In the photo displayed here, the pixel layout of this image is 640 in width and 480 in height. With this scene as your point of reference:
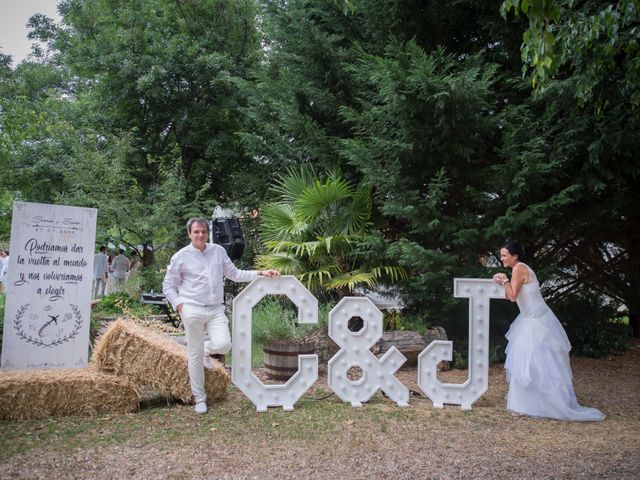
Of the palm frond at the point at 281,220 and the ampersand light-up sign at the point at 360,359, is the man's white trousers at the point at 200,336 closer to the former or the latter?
the ampersand light-up sign at the point at 360,359

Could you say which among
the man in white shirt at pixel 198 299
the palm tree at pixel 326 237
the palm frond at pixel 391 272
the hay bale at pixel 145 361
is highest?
the palm tree at pixel 326 237

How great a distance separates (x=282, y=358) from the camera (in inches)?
275

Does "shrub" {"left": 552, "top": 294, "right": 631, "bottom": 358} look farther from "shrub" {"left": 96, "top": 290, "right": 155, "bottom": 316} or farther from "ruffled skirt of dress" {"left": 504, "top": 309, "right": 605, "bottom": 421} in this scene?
A: "shrub" {"left": 96, "top": 290, "right": 155, "bottom": 316}

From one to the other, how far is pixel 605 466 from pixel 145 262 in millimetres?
13367

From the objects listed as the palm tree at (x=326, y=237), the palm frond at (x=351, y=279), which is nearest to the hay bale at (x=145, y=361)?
the palm frond at (x=351, y=279)

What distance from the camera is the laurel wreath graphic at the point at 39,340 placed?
5750 millimetres

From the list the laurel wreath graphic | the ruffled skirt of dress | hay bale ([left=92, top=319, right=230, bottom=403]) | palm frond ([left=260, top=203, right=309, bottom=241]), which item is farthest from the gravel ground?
palm frond ([left=260, top=203, right=309, bottom=241])

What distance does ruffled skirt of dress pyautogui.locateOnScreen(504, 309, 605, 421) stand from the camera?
5434 mm

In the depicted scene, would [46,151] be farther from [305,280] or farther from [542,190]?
[542,190]

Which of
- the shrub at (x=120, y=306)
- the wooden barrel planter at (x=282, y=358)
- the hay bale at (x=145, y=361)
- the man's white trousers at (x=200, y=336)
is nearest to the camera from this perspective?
the man's white trousers at (x=200, y=336)

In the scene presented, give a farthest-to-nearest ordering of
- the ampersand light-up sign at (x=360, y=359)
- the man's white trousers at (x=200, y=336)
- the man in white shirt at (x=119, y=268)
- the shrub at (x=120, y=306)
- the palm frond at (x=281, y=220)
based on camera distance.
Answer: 1. the man in white shirt at (x=119, y=268)
2. the shrub at (x=120, y=306)
3. the palm frond at (x=281, y=220)
4. the ampersand light-up sign at (x=360, y=359)
5. the man's white trousers at (x=200, y=336)

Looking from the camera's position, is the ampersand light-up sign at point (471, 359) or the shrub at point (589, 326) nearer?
the ampersand light-up sign at point (471, 359)

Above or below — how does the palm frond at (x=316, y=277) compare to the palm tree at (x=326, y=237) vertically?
below

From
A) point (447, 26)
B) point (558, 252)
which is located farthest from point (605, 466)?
point (447, 26)
